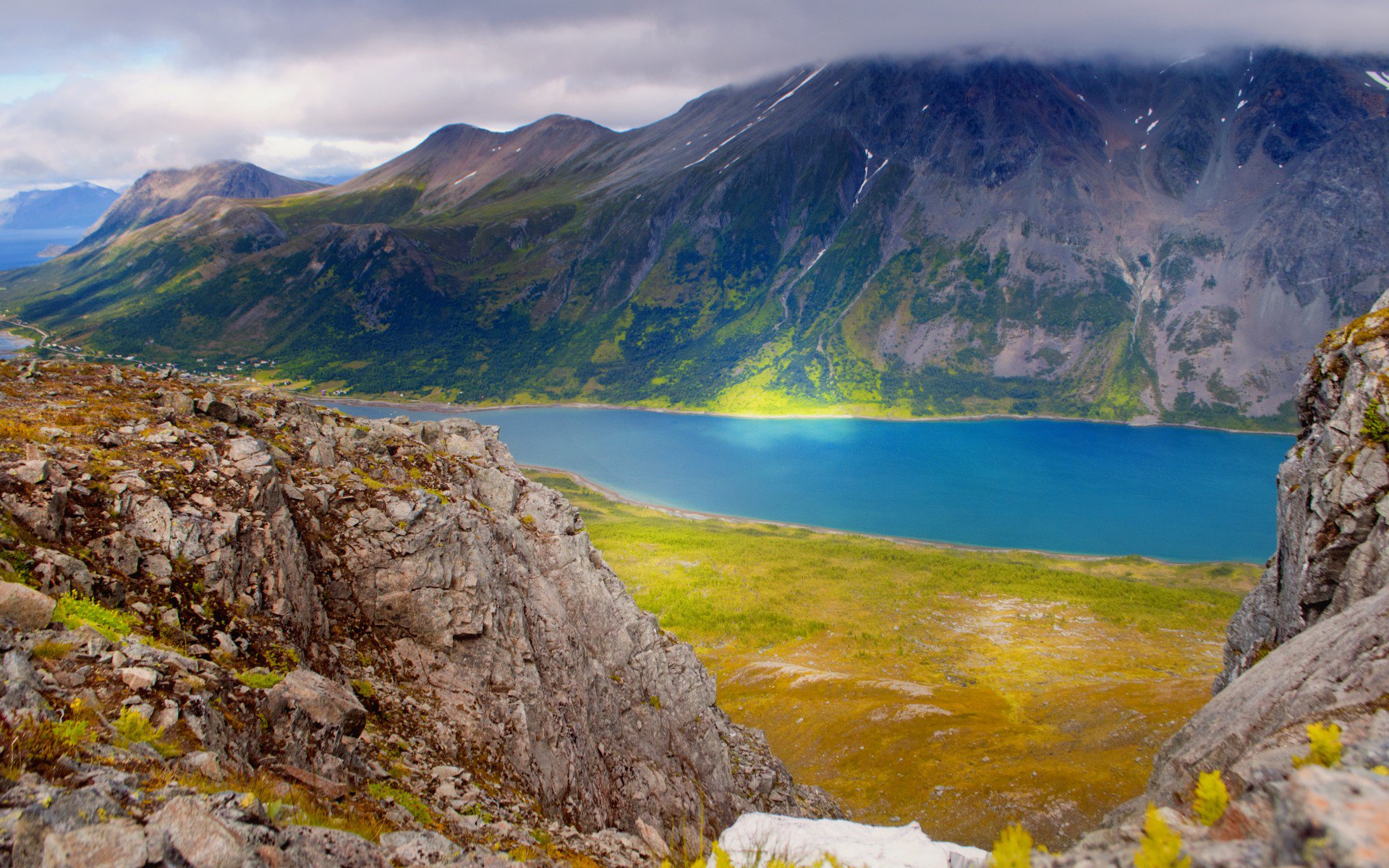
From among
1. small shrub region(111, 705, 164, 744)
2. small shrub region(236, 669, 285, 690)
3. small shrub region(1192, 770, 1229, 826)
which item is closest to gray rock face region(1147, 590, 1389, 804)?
small shrub region(1192, 770, 1229, 826)

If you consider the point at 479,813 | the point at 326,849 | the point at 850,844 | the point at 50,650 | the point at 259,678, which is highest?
the point at 50,650

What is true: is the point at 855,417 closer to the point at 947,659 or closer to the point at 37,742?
the point at 947,659

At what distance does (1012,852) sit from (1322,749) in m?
3.37

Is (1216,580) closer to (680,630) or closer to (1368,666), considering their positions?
(680,630)

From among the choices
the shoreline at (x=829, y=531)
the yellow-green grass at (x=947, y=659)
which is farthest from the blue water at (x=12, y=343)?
the yellow-green grass at (x=947, y=659)

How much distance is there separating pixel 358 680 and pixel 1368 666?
17.3 meters

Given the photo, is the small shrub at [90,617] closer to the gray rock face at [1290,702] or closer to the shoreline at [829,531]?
the gray rock face at [1290,702]

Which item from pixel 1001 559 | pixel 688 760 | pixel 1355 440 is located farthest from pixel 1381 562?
pixel 1001 559

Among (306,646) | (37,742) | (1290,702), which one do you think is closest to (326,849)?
(37,742)

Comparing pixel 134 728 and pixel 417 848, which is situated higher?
pixel 134 728

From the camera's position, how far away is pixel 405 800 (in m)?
10.4

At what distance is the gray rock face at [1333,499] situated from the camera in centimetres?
1641

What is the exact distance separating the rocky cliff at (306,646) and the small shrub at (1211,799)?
18.9 feet

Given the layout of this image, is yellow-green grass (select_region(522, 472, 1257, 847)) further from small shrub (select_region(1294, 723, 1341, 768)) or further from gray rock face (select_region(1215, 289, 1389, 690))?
small shrub (select_region(1294, 723, 1341, 768))
